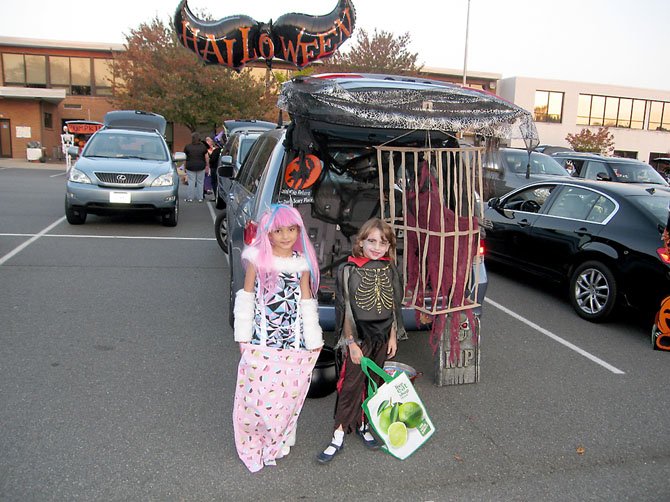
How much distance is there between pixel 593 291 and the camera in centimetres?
568

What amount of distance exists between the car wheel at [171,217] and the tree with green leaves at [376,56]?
68.7ft

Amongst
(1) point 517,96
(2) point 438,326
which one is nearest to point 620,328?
(2) point 438,326

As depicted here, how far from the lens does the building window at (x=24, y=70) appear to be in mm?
33344

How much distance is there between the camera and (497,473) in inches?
119

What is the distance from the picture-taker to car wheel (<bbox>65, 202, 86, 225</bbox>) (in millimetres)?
9301

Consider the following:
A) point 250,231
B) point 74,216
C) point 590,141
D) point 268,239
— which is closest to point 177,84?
point 74,216

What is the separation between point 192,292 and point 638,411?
4407mm

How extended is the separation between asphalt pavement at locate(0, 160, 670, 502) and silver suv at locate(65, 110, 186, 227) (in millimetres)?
2852

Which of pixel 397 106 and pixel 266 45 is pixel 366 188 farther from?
pixel 266 45

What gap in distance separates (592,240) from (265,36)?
4492mm

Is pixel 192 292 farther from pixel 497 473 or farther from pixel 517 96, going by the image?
pixel 517 96

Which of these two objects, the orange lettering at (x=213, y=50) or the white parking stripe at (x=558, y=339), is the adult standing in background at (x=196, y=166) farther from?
the white parking stripe at (x=558, y=339)

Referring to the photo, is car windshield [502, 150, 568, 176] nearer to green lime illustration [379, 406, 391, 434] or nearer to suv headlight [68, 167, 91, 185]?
suv headlight [68, 167, 91, 185]

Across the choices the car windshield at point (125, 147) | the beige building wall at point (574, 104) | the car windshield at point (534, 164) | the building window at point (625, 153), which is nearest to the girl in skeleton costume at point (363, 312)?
the car windshield at point (125, 147)
